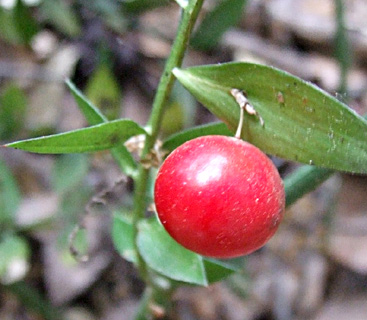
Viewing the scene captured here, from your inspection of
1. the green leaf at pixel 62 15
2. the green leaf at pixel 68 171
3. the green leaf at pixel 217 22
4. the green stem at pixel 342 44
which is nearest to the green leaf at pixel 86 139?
the green leaf at pixel 217 22

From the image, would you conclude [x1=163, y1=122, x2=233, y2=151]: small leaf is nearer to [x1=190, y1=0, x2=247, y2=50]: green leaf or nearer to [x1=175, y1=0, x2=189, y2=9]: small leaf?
[x1=175, y1=0, x2=189, y2=9]: small leaf

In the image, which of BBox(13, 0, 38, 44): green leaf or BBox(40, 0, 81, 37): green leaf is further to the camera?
BBox(40, 0, 81, 37): green leaf

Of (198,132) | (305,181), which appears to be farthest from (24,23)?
(305,181)

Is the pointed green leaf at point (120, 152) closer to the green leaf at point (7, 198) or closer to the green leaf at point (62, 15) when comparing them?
the green leaf at point (7, 198)

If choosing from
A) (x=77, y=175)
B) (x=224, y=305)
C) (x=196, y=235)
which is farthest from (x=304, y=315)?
(x=196, y=235)

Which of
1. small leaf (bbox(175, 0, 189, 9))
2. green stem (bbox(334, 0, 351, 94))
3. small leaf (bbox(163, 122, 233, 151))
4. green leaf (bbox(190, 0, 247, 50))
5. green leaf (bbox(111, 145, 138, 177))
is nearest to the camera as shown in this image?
small leaf (bbox(175, 0, 189, 9))

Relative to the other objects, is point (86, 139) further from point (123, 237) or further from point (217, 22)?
point (217, 22)

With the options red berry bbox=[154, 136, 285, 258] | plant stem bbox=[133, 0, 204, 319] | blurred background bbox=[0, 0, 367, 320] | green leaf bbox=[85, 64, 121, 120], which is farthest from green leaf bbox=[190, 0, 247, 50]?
red berry bbox=[154, 136, 285, 258]
